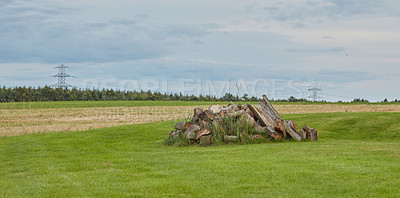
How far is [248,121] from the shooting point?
18.9 meters

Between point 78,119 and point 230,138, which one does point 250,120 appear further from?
point 78,119

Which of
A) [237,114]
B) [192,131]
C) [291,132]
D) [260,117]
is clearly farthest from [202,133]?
[291,132]

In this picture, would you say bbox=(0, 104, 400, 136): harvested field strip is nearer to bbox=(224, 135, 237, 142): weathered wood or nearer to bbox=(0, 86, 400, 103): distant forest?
bbox=(224, 135, 237, 142): weathered wood

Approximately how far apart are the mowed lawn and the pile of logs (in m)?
1.00

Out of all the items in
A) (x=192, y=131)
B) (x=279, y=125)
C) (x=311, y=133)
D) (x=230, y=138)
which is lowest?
(x=230, y=138)

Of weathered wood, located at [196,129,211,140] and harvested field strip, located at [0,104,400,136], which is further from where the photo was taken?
harvested field strip, located at [0,104,400,136]

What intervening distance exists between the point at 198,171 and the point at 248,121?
793 centimetres

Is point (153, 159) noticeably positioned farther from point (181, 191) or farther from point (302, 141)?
point (302, 141)

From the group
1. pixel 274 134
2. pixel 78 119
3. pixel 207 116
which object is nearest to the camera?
pixel 274 134

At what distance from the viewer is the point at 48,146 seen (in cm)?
1938

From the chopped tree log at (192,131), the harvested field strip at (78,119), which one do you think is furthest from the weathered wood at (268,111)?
the harvested field strip at (78,119)

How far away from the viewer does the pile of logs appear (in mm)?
18547

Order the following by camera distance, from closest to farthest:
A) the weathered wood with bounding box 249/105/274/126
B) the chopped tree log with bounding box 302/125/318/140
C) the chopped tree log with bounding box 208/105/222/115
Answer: the weathered wood with bounding box 249/105/274/126
the chopped tree log with bounding box 302/125/318/140
the chopped tree log with bounding box 208/105/222/115

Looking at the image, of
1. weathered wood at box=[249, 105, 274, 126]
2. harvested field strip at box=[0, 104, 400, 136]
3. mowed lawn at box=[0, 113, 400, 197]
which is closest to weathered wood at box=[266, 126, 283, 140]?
weathered wood at box=[249, 105, 274, 126]
